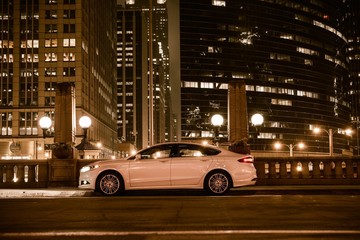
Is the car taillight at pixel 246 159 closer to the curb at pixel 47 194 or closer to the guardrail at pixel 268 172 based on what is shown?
the guardrail at pixel 268 172

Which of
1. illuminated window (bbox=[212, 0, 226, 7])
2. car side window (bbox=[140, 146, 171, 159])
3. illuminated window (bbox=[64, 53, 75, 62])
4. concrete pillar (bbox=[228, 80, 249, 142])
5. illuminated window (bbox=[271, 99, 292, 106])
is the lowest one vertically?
car side window (bbox=[140, 146, 171, 159])

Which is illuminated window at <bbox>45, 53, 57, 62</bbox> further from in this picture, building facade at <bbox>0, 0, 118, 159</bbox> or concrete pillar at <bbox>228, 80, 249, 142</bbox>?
concrete pillar at <bbox>228, 80, 249, 142</bbox>

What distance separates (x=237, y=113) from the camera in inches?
754

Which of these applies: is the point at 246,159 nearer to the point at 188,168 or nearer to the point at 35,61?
the point at 188,168

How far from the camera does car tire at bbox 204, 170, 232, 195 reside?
14109 millimetres

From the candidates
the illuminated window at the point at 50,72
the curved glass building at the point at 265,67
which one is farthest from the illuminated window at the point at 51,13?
the curved glass building at the point at 265,67

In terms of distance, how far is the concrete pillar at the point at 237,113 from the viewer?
62.0ft

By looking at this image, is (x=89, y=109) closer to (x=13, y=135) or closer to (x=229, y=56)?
(x=13, y=135)

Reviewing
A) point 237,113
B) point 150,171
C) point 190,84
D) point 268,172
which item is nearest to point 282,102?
point 190,84

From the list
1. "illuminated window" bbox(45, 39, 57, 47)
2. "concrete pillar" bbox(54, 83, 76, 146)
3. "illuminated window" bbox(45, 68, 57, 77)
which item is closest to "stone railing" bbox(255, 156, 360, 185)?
"concrete pillar" bbox(54, 83, 76, 146)

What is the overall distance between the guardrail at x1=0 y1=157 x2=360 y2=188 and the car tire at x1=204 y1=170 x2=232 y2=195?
14.3ft

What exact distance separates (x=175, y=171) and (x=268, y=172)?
221 inches

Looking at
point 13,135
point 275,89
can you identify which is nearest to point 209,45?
point 275,89

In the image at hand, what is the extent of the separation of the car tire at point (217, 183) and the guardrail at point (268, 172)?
4358mm
